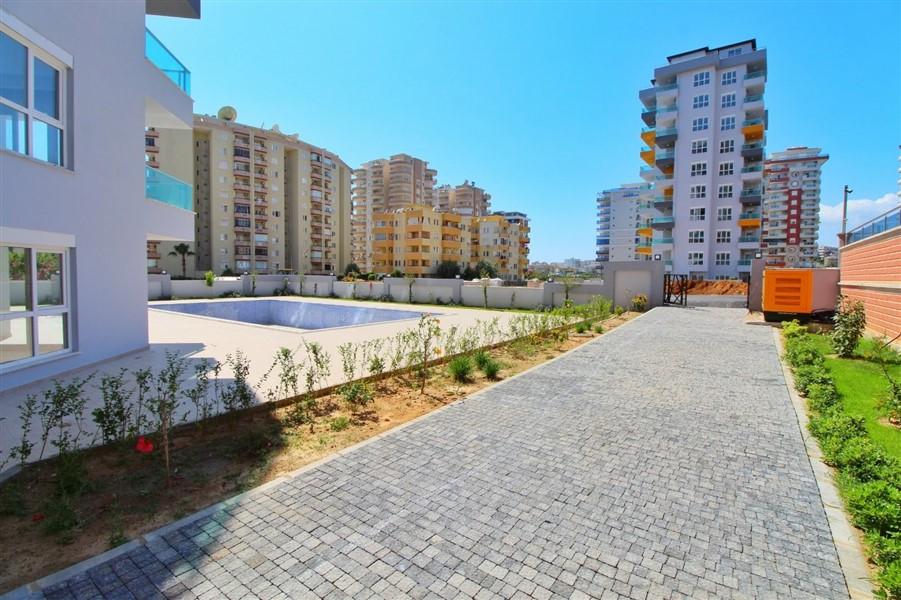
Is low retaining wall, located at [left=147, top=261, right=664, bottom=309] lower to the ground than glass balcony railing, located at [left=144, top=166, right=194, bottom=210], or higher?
lower

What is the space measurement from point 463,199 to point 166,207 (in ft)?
365

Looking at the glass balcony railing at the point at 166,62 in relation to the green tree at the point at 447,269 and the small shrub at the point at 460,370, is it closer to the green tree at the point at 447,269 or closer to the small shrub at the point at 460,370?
the small shrub at the point at 460,370

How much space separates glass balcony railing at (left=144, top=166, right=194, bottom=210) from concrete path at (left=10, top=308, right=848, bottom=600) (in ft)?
30.9

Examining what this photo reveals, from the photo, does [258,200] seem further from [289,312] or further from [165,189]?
[165,189]

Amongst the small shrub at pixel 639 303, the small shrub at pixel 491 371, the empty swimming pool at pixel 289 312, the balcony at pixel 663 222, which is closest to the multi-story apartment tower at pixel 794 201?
the balcony at pixel 663 222

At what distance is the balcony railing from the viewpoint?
38.3 ft

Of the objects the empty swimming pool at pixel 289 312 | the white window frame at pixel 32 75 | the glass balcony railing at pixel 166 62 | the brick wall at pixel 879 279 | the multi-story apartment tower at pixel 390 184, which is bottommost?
the empty swimming pool at pixel 289 312

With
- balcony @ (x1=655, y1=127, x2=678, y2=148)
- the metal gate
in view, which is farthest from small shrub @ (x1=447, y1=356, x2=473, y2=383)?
balcony @ (x1=655, y1=127, x2=678, y2=148)

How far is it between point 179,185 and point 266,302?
16.0m

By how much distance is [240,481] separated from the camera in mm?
4121

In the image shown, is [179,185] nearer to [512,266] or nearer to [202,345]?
[202,345]

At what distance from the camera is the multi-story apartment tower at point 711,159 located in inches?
1845

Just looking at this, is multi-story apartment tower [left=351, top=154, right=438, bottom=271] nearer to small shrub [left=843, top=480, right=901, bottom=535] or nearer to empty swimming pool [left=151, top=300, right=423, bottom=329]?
empty swimming pool [left=151, top=300, right=423, bottom=329]

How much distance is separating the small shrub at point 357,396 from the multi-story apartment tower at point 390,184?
332ft
